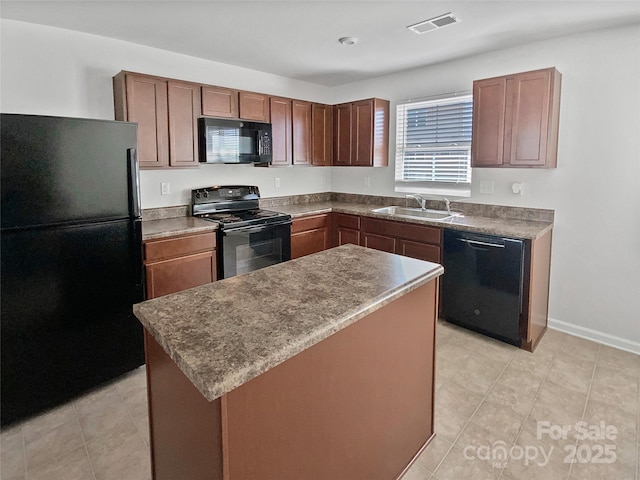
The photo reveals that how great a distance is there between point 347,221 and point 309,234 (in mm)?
435

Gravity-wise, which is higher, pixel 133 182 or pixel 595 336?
pixel 133 182

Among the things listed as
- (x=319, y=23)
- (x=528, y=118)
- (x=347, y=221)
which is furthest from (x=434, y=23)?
(x=347, y=221)

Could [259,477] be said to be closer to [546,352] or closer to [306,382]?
[306,382]

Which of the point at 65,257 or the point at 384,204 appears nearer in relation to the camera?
the point at 65,257

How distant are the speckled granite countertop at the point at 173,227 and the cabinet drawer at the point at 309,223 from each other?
941 mm

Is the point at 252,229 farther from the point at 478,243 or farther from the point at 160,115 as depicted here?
the point at 478,243

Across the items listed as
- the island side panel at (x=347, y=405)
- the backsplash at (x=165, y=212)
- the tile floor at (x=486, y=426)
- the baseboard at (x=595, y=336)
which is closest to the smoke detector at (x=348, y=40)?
the backsplash at (x=165, y=212)

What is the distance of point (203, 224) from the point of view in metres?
3.19

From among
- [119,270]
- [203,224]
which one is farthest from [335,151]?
[119,270]

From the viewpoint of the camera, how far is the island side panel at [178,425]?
3.44ft

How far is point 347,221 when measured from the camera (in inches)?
163

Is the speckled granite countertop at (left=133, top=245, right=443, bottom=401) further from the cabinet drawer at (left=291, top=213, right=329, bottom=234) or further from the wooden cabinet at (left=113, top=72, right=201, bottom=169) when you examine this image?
the cabinet drawer at (left=291, top=213, right=329, bottom=234)

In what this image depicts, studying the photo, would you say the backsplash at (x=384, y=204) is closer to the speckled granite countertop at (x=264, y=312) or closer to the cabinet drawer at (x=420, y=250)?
the cabinet drawer at (x=420, y=250)

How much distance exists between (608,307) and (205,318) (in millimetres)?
3201
